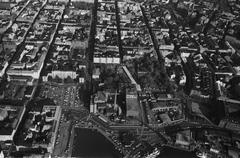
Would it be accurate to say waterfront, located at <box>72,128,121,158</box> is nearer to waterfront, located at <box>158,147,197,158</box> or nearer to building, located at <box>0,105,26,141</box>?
waterfront, located at <box>158,147,197,158</box>

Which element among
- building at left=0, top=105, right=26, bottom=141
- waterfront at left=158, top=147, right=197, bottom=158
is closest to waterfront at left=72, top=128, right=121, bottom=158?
waterfront at left=158, top=147, right=197, bottom=158

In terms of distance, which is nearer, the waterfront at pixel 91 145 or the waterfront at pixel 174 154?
the waterfront at pixel 91 145

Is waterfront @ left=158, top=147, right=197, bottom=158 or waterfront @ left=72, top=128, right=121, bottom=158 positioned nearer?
waterfront @ left=72, top=128, right=121, bottom=158

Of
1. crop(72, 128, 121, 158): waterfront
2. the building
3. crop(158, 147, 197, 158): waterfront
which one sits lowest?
crop(158, 147, 197, 158): waterfront

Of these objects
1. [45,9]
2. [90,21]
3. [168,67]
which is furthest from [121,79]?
[45,9]

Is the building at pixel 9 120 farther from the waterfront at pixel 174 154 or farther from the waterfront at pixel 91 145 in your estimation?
the waterfront at pixel 174 154

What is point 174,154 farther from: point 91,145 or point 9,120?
point 9,120

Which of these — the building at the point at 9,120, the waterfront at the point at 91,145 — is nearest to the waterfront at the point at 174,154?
the waterfront at the point at 91,145

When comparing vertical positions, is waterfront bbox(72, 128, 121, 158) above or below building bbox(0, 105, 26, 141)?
below

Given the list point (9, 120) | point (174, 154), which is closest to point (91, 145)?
point (174, 154)

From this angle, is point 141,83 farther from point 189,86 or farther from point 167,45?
point 167,45
